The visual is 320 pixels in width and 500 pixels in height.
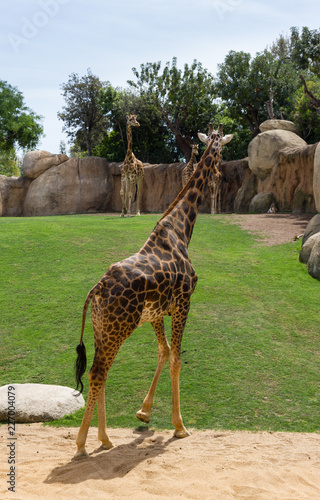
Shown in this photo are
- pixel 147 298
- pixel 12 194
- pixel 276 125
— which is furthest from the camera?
pixel 12 194

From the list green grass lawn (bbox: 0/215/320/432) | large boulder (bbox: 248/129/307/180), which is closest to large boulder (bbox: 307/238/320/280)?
green grass lawn (bbox: 0/215/320/432)

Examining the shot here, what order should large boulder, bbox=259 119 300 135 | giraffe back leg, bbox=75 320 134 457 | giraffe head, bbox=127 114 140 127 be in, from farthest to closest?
large boulder, bbox=259 119 300 135
giraffe head, bbox=127 114 140 127
giraffe back leg, bbox=75 320 134 457

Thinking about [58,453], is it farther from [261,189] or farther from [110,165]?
[110,165]

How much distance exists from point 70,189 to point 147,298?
22739 mm

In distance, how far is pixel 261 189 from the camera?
74.9 ft

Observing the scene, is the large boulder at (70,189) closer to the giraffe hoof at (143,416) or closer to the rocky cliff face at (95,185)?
the rocky cliff face at (95,185)

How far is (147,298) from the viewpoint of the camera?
5.00m

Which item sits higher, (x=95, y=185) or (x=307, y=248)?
(x=95, y=185)

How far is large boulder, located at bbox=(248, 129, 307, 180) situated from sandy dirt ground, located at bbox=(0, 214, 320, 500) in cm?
1764

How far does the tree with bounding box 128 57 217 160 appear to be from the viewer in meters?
31.3

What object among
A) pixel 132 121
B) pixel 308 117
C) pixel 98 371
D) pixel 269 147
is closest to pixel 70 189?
pixel 132 121

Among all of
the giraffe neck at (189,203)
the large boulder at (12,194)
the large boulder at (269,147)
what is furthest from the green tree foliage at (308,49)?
the giraffe neck at (189,203)

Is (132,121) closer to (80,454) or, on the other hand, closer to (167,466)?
(80,454)

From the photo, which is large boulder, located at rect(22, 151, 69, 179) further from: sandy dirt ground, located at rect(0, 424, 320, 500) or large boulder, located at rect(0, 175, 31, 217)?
sandy dirt ground, located at rect(0, 424, 320, 500)
